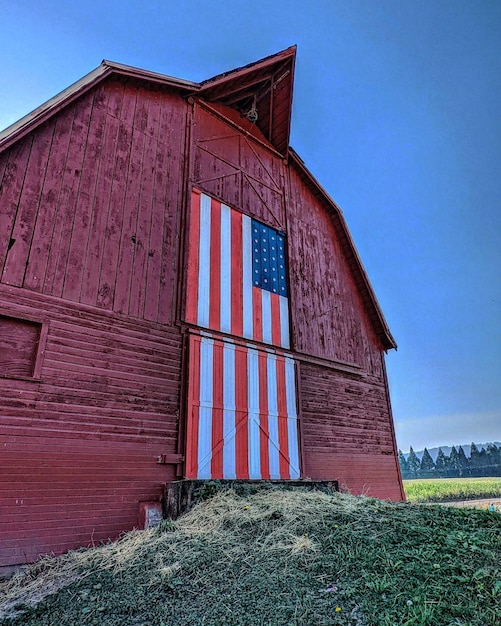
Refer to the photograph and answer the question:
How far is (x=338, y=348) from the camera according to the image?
1143 cm

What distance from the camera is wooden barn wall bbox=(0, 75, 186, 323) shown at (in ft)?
22.0

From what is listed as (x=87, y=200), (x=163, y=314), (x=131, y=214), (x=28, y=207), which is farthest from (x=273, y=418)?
(x=28, y=207)

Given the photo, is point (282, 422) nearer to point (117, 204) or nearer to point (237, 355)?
point (237, 355)

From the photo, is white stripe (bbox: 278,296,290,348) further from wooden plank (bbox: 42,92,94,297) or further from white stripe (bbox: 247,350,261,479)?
wooden plank (bbox: 42,92,94,297)

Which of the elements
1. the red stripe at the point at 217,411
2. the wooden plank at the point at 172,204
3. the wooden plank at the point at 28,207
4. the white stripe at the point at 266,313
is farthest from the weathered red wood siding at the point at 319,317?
the wooden plank at the point at 28,207

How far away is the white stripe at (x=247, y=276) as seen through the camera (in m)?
9.30

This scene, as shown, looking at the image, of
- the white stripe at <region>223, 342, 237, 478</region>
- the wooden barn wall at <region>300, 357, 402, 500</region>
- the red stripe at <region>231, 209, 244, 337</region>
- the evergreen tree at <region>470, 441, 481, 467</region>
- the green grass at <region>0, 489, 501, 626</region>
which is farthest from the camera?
the evergreen tree at <region>470, 441, 481, 467</region>

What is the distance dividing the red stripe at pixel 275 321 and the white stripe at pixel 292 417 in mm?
512

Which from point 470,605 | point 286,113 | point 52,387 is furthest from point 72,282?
point 286,113

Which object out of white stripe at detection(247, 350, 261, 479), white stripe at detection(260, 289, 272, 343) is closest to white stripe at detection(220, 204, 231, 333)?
white stripe at detection(247, 350, 261, 479)

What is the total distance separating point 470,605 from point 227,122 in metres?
10.8

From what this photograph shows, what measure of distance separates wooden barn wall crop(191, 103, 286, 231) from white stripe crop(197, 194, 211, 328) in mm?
497

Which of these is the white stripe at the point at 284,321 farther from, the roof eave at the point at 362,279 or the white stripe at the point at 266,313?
the roof eave at the point at 362,279

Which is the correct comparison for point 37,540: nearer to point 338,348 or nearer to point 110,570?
point 110,570
